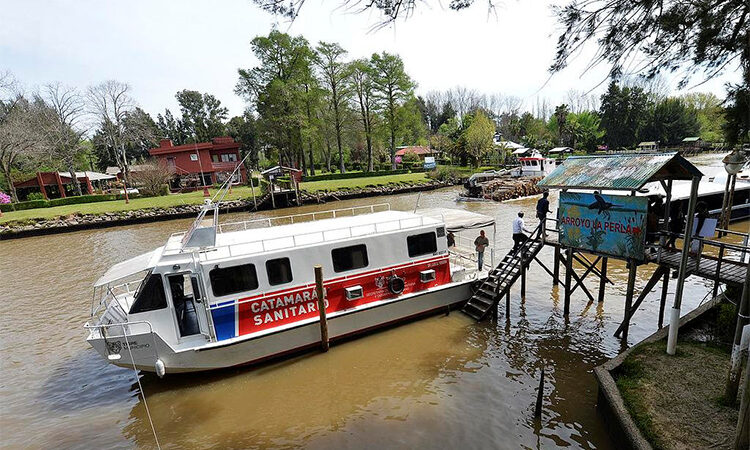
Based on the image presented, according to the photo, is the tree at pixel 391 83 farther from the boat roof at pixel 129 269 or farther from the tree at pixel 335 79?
the boat roof at pixel 129 269

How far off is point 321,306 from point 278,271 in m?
1.55

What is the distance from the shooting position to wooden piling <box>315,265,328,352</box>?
1018cm

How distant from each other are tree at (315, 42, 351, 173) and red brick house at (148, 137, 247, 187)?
16.4 metres

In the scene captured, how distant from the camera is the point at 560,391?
343 inches

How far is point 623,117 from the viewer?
240 feet

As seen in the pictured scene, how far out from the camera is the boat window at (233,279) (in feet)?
31.3

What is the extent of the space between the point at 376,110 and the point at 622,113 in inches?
2016

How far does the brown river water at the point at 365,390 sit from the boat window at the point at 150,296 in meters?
2.36

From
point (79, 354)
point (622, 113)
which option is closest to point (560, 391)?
point (79, 354)

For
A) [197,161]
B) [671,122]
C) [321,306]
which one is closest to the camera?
[321,306]

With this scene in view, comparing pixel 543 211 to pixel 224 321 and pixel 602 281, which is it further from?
pixel 224 321

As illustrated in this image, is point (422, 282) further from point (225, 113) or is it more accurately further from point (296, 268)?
point (225, 113)

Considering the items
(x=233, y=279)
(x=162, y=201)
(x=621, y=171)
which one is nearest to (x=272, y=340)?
(x=233, y=279)

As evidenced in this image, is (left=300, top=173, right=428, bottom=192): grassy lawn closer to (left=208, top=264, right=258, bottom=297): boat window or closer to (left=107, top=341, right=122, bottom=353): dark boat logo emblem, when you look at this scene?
(left=208, top=264, right=258, bottom=297): boat window
